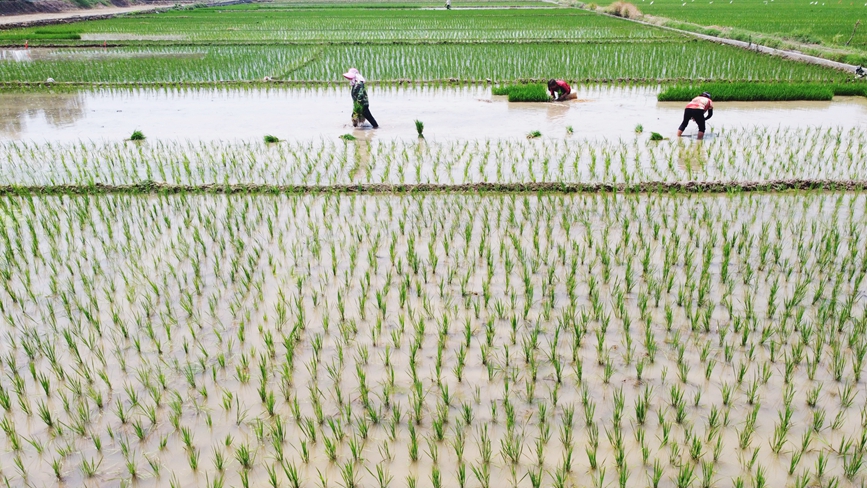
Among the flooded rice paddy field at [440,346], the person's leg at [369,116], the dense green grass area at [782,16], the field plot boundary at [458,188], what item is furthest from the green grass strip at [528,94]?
the dense green grass area at [782,16]

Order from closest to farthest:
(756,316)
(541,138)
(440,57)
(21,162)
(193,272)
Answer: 1. (756,316)
2. (193,272)
3. (21,162)
4. (541,138)
5. (440,57)

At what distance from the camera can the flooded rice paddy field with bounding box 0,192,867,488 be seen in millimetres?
2418

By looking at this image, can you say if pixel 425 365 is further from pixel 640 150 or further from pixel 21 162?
pixel 21 162

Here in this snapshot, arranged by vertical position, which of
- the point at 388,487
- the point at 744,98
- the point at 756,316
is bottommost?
the point at 388,487

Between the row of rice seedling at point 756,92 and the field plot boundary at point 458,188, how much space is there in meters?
4.19

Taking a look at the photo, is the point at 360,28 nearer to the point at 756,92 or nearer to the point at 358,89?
the point at 358,89

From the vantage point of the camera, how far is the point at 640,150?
6508 mm

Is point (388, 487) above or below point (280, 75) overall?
below

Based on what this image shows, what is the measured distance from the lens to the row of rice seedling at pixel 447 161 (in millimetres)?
5688

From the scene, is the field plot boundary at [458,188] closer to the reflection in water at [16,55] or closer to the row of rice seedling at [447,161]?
the row of rice seedling at [447,161]

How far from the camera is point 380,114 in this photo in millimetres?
8578

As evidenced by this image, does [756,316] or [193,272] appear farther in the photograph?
[193,272]

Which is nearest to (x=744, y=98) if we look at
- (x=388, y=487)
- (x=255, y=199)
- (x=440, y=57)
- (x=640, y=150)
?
(x=640, y=150)

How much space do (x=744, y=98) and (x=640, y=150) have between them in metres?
3.62
